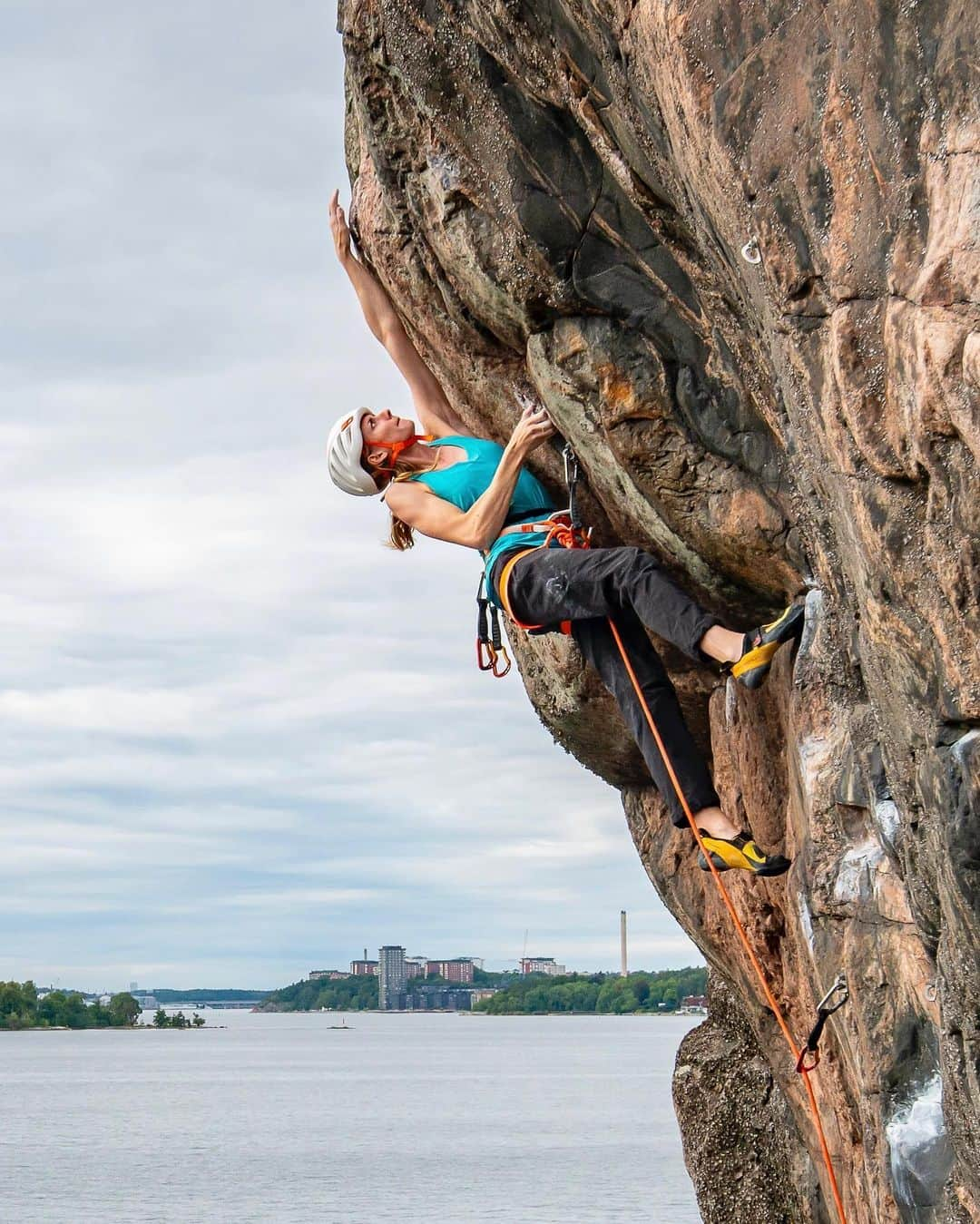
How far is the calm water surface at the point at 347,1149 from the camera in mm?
41344

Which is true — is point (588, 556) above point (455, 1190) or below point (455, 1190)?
above

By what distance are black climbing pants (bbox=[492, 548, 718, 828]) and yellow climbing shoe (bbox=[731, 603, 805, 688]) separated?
0.21 m

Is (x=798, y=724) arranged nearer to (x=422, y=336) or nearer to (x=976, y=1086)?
(x=976, y=1086)

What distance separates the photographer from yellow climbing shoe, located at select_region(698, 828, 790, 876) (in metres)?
6.35

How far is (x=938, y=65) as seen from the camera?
4023 mm

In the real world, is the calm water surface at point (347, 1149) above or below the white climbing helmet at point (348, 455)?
below

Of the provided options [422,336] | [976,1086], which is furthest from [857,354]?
[422,336]

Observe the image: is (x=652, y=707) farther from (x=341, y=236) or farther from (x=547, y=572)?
(x=341, y=236)

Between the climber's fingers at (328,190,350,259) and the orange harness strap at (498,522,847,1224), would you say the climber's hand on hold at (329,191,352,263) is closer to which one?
the climber's fingers at (328,190,350,259)

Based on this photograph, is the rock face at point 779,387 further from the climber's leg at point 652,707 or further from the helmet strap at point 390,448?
the helmet strap at point 390,448

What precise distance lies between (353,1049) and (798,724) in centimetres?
18385

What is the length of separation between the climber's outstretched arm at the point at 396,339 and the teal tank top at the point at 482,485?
2.25 ft

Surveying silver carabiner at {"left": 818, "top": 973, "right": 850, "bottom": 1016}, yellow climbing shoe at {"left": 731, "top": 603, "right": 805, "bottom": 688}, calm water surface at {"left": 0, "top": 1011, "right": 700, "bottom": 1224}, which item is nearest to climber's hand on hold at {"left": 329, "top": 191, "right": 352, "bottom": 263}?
yellow climbing shoe at {"left": 731, "top": 603, "right": 805, "bottom": 688}

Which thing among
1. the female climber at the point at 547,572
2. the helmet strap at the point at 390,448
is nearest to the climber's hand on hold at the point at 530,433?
the female climber at the point at 547,572
